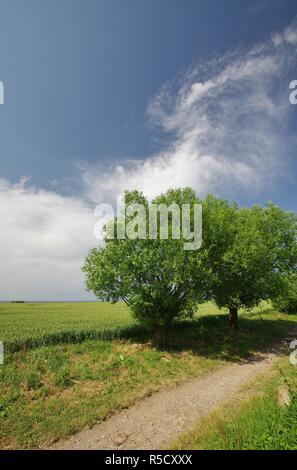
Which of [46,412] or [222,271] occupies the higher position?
[222,271]

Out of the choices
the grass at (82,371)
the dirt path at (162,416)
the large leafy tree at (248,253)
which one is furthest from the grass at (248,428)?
the large leafy tree at (248,253)

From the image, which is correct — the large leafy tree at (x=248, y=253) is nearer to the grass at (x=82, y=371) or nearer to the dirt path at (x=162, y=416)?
the grass at (x=82, y=371)

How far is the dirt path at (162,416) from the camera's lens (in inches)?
369

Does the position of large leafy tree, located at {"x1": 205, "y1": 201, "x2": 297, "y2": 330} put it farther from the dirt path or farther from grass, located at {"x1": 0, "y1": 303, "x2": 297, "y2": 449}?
the dirt path

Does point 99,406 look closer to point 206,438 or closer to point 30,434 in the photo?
point 30,434

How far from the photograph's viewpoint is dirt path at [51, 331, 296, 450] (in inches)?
369

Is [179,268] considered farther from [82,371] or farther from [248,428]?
[248,428]

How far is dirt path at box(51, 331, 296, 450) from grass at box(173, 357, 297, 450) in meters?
0.87

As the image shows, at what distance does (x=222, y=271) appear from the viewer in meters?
23.3

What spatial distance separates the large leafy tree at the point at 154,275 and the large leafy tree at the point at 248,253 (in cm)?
245

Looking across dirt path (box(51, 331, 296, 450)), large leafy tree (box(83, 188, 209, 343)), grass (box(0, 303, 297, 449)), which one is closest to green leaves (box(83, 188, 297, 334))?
large leafy tree (box(83, 188, 209, 343))

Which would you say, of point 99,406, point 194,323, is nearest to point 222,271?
point 194,323

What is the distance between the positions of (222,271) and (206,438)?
51.9 ft

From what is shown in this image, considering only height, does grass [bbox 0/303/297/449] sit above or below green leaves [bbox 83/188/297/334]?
below
